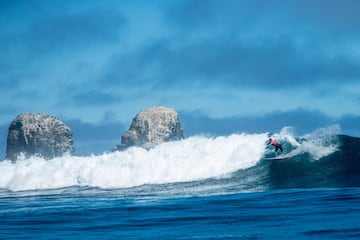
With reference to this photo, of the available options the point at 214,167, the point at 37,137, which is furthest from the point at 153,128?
the point at 214,167

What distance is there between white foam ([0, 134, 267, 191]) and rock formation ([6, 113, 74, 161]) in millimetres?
117466

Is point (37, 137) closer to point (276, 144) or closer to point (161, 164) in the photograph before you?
point (161, 164)

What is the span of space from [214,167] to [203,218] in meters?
16.8

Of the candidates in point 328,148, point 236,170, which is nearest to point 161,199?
point 236,170

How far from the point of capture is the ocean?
54.2ft

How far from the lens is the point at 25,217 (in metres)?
20.8

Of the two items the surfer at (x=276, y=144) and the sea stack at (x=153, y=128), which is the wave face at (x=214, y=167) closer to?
the surfer at (x=276, y=144)

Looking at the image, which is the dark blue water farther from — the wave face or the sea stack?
the sea stack

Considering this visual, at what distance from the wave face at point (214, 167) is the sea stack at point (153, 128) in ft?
402

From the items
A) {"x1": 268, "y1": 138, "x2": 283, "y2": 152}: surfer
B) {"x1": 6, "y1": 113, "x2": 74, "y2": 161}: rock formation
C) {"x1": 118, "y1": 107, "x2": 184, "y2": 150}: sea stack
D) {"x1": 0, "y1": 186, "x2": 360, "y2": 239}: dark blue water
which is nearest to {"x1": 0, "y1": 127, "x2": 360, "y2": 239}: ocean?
{"x1": 0, "y1": 186, "x2": 360, "y2": 239}: dark blue water

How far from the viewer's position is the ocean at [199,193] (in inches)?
651

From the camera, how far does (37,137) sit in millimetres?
159375

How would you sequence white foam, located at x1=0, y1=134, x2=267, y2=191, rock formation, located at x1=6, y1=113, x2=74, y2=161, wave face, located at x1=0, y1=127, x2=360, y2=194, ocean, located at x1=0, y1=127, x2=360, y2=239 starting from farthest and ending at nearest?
1. rock formation, located at x1=6, y1=113, x2=74, y2=161
2. white foam, located at x1=0, y1=134, x2=267, y2=191
3. wave face, located at x1=0, y1=127, x2=360, y2=194
4. ocean, located at x1=0, y1=127, x2=360, y2=239

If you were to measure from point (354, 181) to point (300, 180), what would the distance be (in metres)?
2.60
